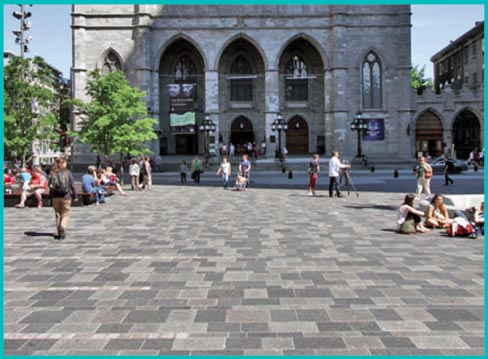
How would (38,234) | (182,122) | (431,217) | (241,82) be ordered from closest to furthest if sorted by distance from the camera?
(38,234)
(431,217)
(182,122)
(241,82)

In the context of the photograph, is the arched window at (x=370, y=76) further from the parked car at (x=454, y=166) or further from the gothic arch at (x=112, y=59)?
the gothic arch at (x=112, y=59)

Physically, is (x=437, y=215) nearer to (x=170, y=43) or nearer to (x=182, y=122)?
(x=182, y=122)

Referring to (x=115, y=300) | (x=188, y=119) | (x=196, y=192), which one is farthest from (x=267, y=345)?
(x=188, y=119)

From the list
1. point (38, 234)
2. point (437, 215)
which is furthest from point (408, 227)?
point (38, 234)

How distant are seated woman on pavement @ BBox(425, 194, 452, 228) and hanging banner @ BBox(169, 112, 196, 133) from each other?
36.7 metres

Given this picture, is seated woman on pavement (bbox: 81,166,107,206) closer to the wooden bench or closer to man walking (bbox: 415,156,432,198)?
the wooden bench

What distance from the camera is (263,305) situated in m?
6.14

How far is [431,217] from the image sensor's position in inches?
472

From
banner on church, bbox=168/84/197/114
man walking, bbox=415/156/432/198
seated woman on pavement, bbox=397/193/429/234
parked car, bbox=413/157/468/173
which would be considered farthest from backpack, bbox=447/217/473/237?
banner on church, bbox=168/84/197/114

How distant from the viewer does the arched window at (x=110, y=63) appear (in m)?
46.0

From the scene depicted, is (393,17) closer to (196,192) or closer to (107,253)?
(196,192)

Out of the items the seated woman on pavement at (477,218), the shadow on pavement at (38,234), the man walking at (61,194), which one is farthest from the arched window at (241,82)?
the seated woman on pavement at (477,218)

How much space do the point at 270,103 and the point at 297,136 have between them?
517cm

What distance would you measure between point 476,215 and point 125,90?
20862 millimetres
